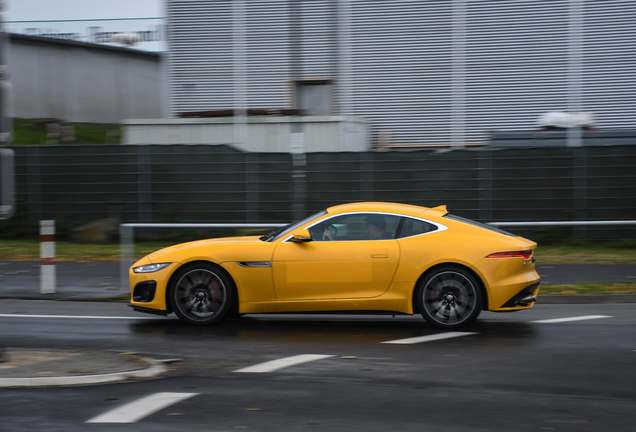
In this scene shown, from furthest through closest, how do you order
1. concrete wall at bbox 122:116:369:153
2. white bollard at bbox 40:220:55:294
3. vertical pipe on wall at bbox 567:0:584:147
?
1. concrete wall at bbox 122:116:369:153
2. vertical pipe on wall at bbox 567:0:584:147
3. white bollard at bbox 40:220:55:294

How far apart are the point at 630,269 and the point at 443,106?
1075 centimetres

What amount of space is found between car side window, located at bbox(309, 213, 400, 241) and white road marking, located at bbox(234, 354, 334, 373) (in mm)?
1630

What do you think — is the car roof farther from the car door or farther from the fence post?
the fence post

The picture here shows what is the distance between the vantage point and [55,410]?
4570mm

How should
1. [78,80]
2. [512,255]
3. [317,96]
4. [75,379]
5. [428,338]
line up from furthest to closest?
1. [78,80]
2. [317,96]
3. [512,255]
4. [428,338]
5. [75,379]

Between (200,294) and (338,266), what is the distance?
1.52 metres

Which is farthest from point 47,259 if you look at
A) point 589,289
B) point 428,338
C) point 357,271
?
point 589,289

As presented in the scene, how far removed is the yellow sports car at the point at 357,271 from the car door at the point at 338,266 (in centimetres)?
1

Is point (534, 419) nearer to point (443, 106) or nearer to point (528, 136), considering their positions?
point (528, 136)

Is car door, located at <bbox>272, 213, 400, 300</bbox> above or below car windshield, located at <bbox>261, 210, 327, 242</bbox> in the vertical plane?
below

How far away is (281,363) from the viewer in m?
5.80

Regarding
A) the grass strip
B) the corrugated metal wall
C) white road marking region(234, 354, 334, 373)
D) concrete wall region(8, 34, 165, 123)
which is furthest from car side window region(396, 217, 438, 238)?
concrete wall region(8, 34, 165, 123)

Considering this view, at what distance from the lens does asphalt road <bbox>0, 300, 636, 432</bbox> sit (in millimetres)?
4352

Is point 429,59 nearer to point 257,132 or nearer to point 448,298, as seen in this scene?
point 257,132
